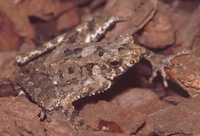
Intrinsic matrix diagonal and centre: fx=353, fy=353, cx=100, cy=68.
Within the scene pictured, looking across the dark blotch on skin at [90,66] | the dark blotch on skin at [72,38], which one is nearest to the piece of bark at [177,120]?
the dark blotch on skin at [90,66]

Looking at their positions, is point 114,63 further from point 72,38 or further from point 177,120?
point 177,120

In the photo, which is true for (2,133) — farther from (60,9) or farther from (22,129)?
(60,9)

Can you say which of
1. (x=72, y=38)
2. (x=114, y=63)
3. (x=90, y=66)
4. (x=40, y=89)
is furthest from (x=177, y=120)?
(x=72, y=38)

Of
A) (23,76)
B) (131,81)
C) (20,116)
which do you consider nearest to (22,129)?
(20,116)

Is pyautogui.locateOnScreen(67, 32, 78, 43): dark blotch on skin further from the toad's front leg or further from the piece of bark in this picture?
the piece of bark

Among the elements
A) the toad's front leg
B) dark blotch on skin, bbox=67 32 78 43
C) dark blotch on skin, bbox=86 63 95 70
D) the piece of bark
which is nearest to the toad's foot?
the piece of bark

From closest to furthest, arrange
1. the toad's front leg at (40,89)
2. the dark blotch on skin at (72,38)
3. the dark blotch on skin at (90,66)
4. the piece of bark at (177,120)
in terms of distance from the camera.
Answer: the piece of bark at (177,120) < the toad's front leg at (40,89) < the dark blotch on skin at (90,66) < the dark blotch on skin at (72,38)

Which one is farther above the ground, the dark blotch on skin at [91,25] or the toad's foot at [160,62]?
the dark blotch on skin at [91,25]

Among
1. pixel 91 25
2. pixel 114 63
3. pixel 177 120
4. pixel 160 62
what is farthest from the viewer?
pixel 91 25

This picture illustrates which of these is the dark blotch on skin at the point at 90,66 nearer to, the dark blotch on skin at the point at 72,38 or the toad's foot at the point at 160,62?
the dark blotch on skin at the point at 72,38

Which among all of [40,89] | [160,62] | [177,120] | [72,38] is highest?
[72,38]

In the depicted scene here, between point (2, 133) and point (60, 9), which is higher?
point (60, 9)
